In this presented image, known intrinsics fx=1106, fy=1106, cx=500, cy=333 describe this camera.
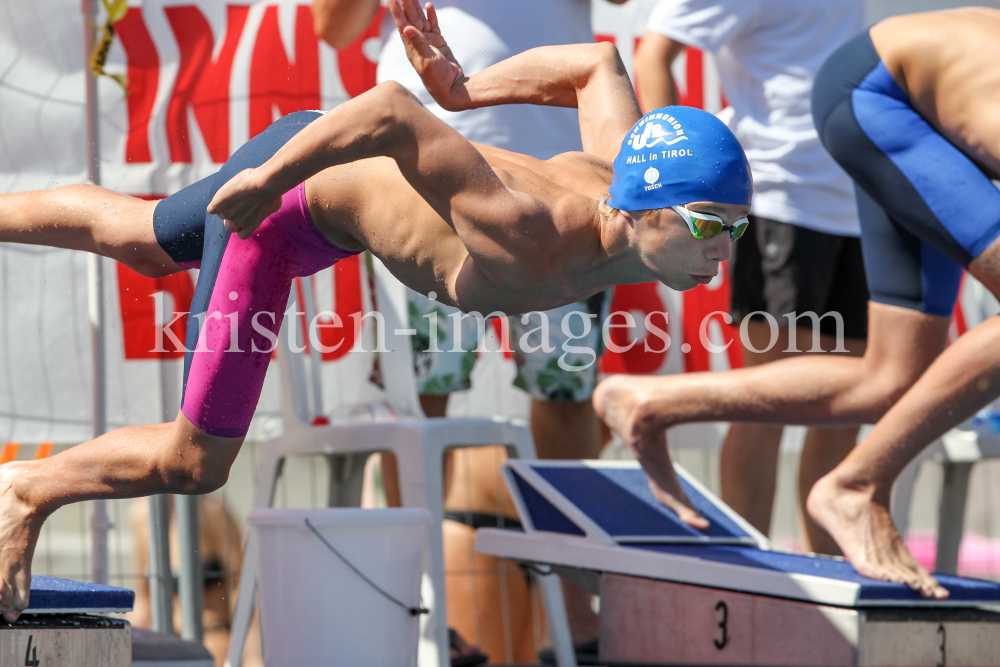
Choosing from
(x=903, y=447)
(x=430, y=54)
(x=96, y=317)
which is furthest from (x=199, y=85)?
(x=903, y=447)

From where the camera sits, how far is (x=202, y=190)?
99.1 inches

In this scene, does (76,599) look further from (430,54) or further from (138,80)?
(138,80)

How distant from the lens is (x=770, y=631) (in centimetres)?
277

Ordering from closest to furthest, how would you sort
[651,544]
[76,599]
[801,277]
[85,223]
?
[76,599] < [85,223] < [651,544] < [801,277]

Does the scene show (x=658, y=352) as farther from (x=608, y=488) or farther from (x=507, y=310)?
(x=507, y=310)

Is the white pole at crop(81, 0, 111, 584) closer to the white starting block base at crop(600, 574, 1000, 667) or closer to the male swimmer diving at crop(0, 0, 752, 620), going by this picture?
the male swimmer diving at crop(0, 0, 752, 620)

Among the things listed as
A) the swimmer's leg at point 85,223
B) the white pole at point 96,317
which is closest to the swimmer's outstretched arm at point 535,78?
the swimmer's leg at point 85,223

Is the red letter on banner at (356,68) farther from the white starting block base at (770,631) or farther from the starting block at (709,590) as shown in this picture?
the white starting block base at (770,631)

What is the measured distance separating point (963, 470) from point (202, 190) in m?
2.94

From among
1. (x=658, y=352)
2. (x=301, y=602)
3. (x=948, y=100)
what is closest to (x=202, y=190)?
(x=301, y=602)

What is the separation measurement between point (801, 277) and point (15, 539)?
2.54 metres

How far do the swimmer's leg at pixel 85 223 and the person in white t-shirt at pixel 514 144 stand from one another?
1044 millimetres

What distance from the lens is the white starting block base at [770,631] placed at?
2.61 metres

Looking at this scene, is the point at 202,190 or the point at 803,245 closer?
the point at 202,190
